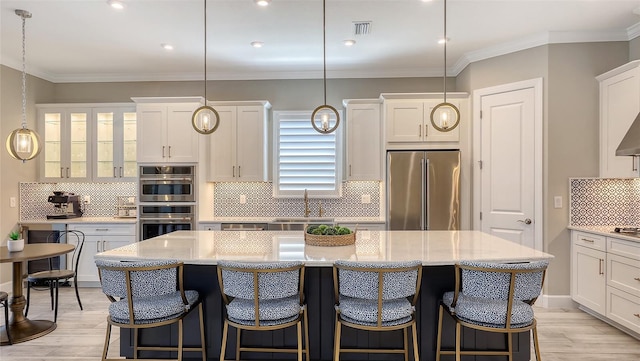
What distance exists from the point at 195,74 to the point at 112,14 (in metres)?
1.91

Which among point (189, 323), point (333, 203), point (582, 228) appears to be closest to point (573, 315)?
point (582, 228)

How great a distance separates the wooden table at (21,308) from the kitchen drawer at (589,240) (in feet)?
16.8

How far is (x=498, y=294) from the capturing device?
86.0 inches

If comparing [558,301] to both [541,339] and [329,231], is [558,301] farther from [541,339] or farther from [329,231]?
[329,231]

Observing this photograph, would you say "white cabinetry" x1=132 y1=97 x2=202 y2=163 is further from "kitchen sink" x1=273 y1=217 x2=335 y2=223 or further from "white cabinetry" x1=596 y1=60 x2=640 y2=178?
"white cabinetry" x1=596 y1=60 x2=640 y2=178

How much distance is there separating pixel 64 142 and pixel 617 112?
6.79 meters

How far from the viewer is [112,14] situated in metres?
3.61

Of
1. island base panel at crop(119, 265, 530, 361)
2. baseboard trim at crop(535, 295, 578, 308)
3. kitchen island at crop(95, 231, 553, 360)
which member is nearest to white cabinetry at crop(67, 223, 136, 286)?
kitchen island at crop(95, 231, 553, 360)

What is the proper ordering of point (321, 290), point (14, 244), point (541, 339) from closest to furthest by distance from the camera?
1. point (321, 290)
2. point (541, 339)
3. point (14, 244)

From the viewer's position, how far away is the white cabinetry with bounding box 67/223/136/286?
4977mm

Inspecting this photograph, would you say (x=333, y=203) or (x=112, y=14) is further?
(x=333, y=203)

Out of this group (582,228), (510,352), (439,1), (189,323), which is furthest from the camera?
(582,228)

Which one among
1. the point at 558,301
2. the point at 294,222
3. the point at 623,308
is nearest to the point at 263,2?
the point at 294,222

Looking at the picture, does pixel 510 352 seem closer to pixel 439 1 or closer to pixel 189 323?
pixel 189 323
